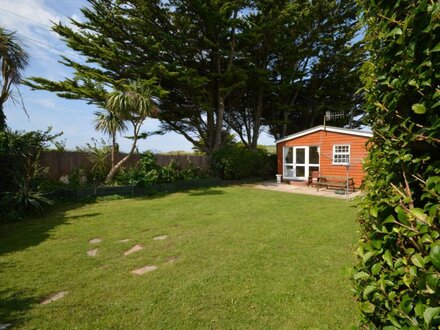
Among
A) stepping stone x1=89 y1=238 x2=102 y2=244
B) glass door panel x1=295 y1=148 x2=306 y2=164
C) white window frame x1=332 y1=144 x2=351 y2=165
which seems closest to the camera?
stepping stone x1=89 y1=238 x2=102 y2=244

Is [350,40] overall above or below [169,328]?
above

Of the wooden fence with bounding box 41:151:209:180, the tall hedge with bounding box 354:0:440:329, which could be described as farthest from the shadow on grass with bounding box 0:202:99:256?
the tall hedge with bounding box 354:0:440:329

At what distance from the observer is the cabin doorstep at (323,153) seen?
1351 centimetres

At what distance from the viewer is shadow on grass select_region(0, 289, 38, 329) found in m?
2.85

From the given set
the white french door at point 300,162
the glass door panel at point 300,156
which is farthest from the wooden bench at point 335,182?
the glass door panel at point 300,156

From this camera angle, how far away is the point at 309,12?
58.3ft

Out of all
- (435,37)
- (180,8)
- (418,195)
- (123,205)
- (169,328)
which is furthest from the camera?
(180,8)

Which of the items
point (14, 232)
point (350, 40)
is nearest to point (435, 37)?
point (14, 232)

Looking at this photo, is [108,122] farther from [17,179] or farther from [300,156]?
[300,156]

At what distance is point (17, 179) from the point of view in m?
7.76

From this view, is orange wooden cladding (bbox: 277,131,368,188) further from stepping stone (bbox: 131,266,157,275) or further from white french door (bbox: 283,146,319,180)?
stepping stone (bbox: 131,266,157,275)

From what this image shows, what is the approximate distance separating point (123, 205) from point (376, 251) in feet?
29.6

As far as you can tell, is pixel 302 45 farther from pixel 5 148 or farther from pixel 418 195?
pixel 418 195

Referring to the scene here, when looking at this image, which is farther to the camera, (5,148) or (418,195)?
(5,148)
